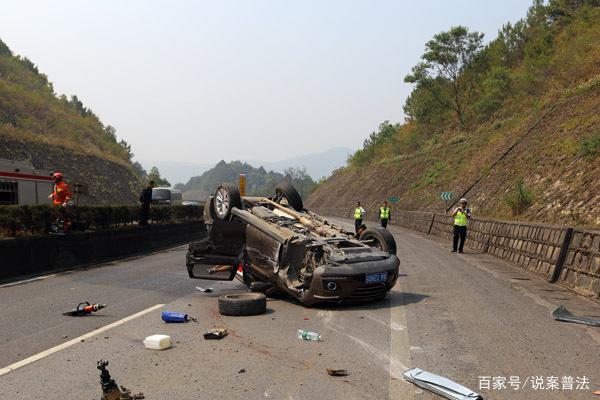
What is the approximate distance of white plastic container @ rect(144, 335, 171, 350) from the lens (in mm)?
5562

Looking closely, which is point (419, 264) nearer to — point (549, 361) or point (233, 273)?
point (233, 273)

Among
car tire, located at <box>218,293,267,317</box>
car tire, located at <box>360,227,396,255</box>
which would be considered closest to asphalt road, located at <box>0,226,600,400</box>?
car tire, located at <box>218,293,267,317</box>

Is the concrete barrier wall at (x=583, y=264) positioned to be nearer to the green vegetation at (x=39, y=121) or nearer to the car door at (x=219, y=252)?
the car door at (x=219, y=252)

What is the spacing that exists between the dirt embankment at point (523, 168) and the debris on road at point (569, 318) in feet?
33.0

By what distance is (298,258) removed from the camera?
808 centimetres

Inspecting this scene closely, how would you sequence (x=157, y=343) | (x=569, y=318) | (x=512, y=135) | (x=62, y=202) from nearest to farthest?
(x=157, y=343), (x=569, y=318), (x=62, y=202), (x=512, y=135)

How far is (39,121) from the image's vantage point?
5231cm

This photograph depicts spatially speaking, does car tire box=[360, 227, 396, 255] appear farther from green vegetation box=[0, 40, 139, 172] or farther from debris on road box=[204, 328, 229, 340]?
green vegetation box=[0, 40, 139, 172]

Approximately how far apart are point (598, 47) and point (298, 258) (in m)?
31.5

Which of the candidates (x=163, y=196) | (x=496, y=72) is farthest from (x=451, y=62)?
(x=163, y=196)

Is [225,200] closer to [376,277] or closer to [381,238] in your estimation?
[381,238]

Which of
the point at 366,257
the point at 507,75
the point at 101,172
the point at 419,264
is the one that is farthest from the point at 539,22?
the point at 366,257

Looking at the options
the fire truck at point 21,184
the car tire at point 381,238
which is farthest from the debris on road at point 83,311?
the fire truck at point 21,184

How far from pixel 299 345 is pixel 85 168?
149 ft
